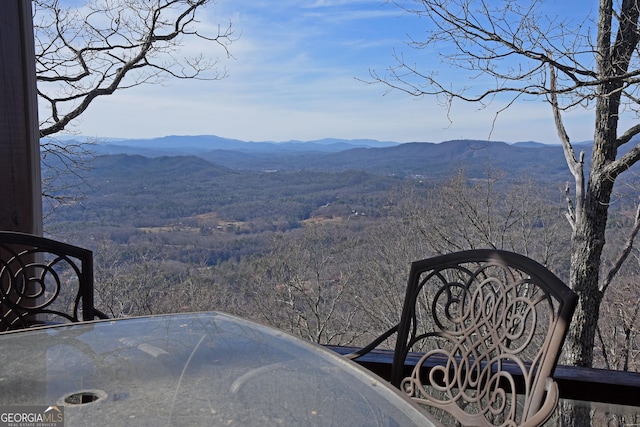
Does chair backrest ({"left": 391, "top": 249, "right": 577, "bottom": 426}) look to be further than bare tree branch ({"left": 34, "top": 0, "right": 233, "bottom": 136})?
No

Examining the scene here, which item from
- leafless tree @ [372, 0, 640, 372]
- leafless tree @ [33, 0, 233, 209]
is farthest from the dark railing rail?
leafless tree @ [33, 0, 233, 209]

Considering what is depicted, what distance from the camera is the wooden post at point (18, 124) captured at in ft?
6.42

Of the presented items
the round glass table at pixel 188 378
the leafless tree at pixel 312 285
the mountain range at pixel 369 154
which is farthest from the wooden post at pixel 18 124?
the leafless tree at pixel 312 285

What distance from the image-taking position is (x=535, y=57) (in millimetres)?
3316

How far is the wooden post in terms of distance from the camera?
1.96 meters

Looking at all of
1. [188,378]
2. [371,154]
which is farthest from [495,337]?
[371,154]

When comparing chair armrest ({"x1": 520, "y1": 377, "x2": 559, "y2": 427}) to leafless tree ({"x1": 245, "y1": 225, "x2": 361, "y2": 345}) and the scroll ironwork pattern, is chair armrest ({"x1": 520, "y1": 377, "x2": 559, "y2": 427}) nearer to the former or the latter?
the scroll ironwork pattern

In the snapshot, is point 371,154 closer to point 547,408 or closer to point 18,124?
point 18,124

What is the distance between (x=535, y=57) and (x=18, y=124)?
2.86m

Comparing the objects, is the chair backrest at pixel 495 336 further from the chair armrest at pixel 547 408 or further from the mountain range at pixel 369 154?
the mountain range at pixel 369 154

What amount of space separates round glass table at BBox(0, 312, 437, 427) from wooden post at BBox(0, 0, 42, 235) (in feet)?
2.54

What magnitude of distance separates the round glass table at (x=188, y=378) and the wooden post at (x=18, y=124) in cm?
77

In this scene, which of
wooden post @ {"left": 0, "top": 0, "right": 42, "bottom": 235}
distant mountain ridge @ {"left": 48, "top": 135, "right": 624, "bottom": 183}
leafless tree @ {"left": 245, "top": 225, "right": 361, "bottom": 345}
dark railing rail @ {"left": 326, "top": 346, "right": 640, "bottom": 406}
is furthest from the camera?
leafless tree @ {"left": 245, "top": 225, "right": 361, "bottom": 345}

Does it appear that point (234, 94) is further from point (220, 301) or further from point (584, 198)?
point (584, 198)
